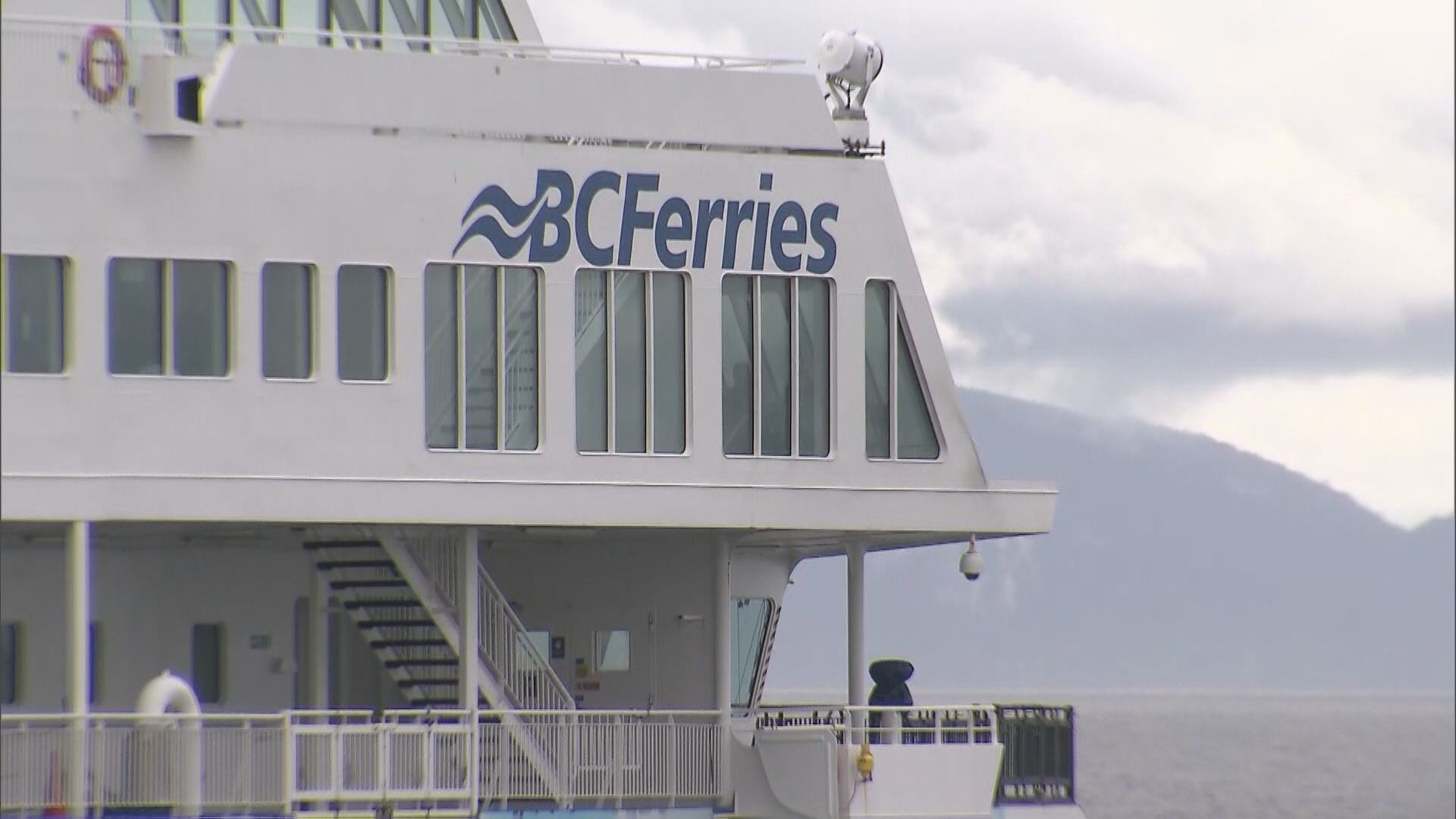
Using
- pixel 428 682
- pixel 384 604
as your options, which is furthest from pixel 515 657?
pixel 384 604

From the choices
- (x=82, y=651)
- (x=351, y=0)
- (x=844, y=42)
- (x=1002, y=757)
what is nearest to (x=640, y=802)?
(x=1002, y=757)

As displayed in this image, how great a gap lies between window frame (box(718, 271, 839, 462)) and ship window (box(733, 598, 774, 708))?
7.02 meters

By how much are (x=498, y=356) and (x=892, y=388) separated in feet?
16.9

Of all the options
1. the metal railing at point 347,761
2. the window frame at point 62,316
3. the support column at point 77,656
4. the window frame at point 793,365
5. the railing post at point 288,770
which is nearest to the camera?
the support column at point 77,656

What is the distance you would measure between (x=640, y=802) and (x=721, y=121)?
848cm

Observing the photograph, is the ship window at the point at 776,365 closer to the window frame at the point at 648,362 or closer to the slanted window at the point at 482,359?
the window frame at the point at 648,362

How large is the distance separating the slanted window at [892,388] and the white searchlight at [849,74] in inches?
78.1

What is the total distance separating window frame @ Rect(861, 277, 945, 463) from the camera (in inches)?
1372

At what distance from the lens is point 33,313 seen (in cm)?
3117

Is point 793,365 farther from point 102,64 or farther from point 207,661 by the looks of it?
point 102,64

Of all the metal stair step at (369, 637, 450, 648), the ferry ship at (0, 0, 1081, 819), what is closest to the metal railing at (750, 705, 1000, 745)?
the ferry ship at (0, 0, 1081, 819)

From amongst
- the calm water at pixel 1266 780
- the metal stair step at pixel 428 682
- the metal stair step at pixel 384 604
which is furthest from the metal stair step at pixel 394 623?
the calm water at pixel 1266 780

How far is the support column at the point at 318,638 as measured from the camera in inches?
1443

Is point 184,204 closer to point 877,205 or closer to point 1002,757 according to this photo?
point 877,205
